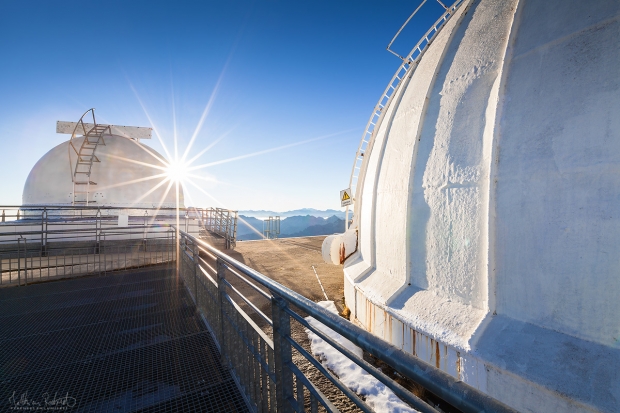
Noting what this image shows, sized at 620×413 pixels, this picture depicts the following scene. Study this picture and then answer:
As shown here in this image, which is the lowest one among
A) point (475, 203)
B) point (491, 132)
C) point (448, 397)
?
point (448, 397)

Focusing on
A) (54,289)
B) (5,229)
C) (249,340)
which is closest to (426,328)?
(249,340)

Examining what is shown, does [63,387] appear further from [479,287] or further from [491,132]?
[491,132]

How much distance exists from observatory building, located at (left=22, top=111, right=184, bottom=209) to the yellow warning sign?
11.7m

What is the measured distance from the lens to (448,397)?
836 mm

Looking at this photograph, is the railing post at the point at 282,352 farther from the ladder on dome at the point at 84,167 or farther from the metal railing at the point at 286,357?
the ladder on dome at the point at 84,167

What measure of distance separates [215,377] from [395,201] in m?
4.40

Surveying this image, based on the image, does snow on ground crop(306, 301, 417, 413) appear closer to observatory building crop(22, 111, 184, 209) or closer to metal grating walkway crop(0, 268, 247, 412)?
metal grating walkway crop(0, 268, 247, 412)

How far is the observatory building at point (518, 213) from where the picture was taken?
3186 millimetres

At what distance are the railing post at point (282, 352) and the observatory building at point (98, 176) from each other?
1612 cm

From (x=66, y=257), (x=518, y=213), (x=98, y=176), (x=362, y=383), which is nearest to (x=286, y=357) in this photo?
(x=362, y=383)

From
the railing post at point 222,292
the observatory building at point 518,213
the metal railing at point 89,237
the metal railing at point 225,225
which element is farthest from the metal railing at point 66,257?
the observatory building at point 518,213

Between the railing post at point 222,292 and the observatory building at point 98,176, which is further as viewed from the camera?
the observatory building at point 98,176

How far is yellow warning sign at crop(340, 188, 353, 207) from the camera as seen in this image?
1041 cm

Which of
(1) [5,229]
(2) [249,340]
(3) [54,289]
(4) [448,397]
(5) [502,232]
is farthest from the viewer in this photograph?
(1) [5,229]
